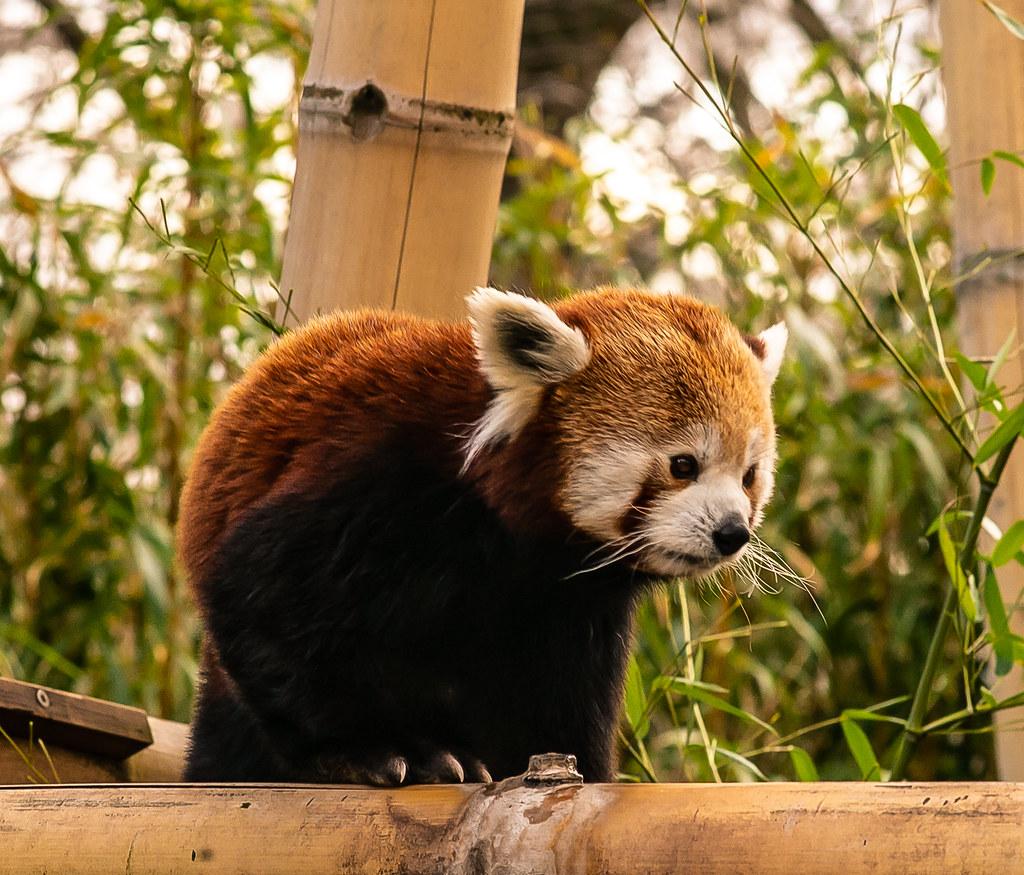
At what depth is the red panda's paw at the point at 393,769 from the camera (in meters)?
1.20

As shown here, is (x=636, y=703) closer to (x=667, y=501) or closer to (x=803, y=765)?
(x=803, y=765)

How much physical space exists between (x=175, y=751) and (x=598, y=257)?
1.92m

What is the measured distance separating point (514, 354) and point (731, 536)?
31 centimetres

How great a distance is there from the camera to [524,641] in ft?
4.62

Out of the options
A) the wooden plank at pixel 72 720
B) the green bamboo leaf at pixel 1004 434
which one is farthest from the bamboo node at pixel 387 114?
the wooden plank at pixel 72 720

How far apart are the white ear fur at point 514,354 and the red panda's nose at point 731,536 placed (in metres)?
0.25

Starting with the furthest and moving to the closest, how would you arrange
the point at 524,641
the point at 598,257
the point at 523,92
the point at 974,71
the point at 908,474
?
the point at 523,92
the point at 598,257
the point at 908,474
the point at 974,71
the point at 524,641

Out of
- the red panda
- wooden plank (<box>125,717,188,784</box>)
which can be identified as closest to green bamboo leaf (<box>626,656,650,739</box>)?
the red panda

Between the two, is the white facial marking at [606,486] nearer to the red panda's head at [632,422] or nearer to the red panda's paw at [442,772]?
the red panda's head at [632,422]

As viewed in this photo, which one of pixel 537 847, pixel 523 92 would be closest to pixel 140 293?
pixel 537 847

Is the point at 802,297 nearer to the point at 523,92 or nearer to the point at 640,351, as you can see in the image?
the point at 640,351

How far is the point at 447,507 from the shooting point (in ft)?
4.34

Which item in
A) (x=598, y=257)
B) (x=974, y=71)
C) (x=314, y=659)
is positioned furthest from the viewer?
(x=598, y=257)

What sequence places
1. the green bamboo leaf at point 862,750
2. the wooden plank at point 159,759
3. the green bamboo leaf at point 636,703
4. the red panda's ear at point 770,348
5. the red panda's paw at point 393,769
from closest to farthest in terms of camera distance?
the red panda's paw at point 393,769 → the green bamboo leaf at point 862,750 → the red panda's ear at point 770,348 → the green bamboo leaf at point 636,703 → the wooden plank at point 159,759
